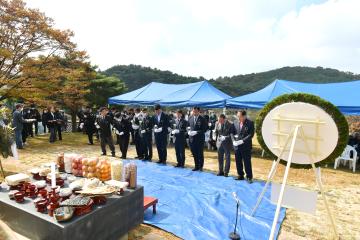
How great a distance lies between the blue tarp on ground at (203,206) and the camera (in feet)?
13.7

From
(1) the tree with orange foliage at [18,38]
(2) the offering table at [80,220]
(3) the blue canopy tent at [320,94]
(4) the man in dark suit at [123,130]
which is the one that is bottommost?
(2) the offering table at [80,220]

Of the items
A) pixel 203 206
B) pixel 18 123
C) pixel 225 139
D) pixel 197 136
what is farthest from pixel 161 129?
pixel 18 123

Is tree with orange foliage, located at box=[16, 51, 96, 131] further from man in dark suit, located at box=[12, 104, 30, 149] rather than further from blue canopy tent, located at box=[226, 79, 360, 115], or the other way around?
blue canopy tent, located at box=[226, 79, 360, 115]

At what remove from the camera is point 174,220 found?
448 centimetres

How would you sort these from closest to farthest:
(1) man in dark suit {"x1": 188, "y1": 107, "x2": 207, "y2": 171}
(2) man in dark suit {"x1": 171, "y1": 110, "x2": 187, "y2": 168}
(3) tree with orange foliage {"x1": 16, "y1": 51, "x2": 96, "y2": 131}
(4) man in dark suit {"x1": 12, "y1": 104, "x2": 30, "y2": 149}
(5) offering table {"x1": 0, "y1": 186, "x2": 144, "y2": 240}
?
(5) offering table {"x1": 0, "y1": 186, "x2": 144, "y2": 240} → (1) man in dark suit {"x1": 188, "y1": 107, "x2": 207, "y2": 171} → (2) man in dark suit {"x1": 171, "y1": 110, "x2": 187, "y2": 168} → (4) man in dark suit {"x1": 12, "y1": 104, "x2": 30, "y2": 149} → (3) tree with orange foliage {"x1": 16, "y1": 51, "x2": 96, "y2": 131}

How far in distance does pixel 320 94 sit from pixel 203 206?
7144 millimetres

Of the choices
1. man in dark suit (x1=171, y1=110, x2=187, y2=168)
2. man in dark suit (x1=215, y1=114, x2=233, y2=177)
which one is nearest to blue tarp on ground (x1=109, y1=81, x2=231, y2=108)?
man in dark suit (x1=171, y1=110, x2=187, y2=168)

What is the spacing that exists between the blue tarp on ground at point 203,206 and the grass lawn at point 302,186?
0.88 feet

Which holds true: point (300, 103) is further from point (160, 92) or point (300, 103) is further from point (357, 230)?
point (160, 92)

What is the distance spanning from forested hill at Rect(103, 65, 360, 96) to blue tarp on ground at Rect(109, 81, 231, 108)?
25.2 metres

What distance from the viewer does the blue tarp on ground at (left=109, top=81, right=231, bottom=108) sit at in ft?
37.4

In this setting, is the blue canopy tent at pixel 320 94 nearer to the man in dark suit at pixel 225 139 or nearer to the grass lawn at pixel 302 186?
the grass lawn at pixel 302 186

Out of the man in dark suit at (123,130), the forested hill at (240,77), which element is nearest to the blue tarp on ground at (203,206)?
the man in dark suit at (123,130)

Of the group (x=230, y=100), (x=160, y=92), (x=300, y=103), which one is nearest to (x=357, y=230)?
(x=300, y=103)
